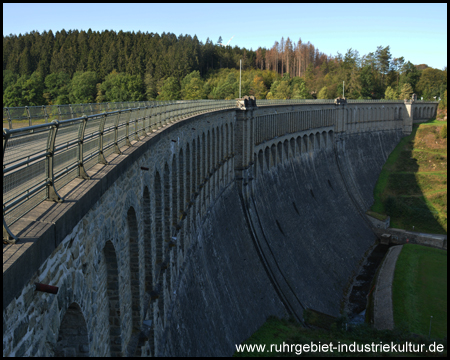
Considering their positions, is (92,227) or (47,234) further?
(92,227)

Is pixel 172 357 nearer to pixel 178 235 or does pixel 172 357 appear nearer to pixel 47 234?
pixel 178 235

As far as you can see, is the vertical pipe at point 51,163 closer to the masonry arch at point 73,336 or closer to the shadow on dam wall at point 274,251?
the masonry arch at point 73,336

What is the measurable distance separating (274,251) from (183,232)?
19.1 metres

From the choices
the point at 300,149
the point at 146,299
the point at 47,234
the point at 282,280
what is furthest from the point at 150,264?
the point at 300,149

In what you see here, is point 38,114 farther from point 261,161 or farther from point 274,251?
point 261,161

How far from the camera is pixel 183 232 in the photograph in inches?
874

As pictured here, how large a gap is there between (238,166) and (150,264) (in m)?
26.8

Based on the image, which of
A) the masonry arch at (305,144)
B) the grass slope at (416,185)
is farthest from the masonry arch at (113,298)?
the grass slope at (416,185)

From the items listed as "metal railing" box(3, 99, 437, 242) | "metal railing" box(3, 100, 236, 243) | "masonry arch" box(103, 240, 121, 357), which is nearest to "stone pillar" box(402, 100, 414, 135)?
"metal railing" box(3, 99, 437, 242)

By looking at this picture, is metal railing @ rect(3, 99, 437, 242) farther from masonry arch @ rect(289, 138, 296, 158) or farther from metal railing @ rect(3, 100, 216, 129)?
masonry arch @ rect(289, 138, 296, 158)

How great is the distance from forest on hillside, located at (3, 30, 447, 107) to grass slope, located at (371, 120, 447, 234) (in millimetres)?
30246

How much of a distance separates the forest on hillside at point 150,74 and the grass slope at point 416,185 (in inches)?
1191

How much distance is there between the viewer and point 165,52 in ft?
382

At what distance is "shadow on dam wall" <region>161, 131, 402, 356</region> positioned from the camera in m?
23.4
